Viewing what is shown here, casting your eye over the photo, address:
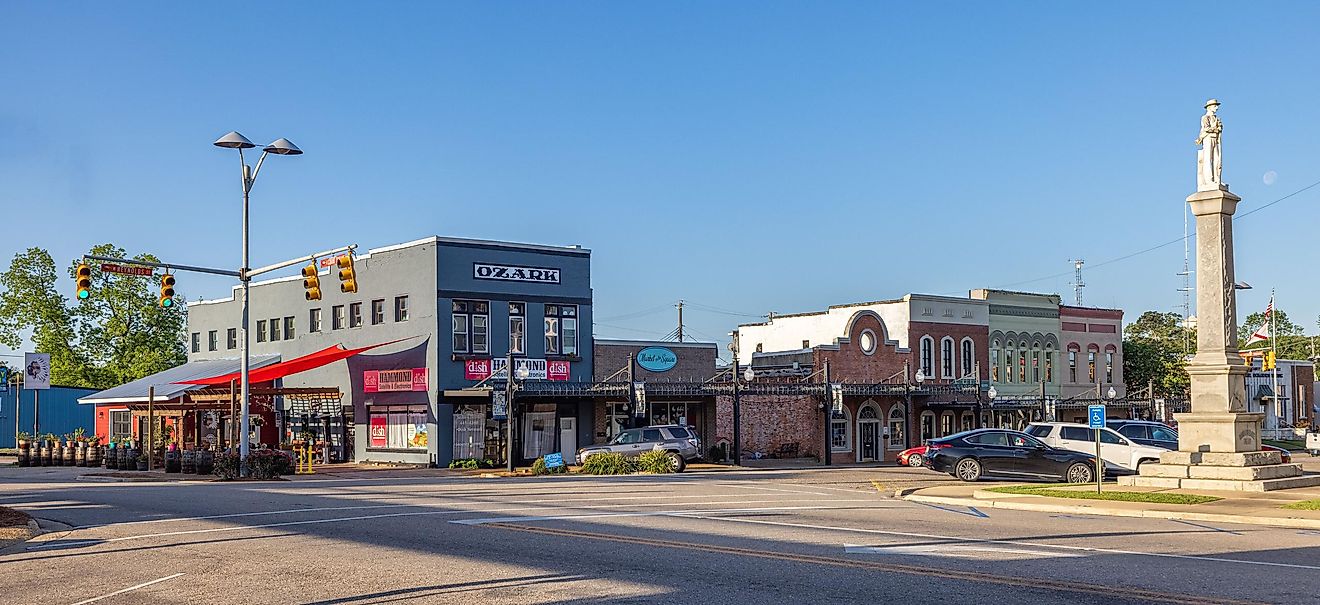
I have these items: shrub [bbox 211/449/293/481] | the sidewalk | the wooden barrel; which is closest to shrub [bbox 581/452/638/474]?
shrub [bbox 211/449/293/481]

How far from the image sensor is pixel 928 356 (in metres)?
59.2

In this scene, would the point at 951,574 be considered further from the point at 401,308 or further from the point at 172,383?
the point at 172,383

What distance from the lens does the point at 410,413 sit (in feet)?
151

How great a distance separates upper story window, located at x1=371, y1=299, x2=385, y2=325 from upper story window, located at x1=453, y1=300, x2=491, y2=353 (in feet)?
12.8

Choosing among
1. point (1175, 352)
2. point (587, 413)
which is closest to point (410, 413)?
point (587, 413)

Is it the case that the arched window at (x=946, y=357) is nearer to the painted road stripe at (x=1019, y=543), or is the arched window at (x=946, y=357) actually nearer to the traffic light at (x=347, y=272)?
the traffic light at (x=347, y=272)

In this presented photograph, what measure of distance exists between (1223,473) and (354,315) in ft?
112

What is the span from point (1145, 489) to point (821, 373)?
28.7 m

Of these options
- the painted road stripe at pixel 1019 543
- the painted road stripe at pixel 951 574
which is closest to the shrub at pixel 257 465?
the painted road stripe at pixel 1019 543

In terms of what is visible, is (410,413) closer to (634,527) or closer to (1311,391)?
(634,527)

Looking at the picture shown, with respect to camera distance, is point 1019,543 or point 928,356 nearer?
point 1019,543

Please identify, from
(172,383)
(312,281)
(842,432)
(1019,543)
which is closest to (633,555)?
(1019,543)

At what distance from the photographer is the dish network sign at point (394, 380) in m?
45.3

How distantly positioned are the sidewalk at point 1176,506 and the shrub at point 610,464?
42.5 feet
